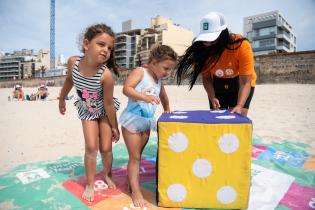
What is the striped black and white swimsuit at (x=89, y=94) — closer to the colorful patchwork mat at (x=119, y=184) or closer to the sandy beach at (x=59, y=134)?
the colorful patchwork mat at (x=119, y=184)

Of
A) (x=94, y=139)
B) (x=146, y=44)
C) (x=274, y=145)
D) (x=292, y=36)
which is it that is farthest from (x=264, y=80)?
(x=292, y=36)

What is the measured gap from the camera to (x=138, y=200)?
232cm

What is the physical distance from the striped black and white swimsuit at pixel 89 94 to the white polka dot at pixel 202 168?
106 cm

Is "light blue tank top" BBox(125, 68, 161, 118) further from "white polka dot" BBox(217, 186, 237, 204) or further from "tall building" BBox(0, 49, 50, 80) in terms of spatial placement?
"tall building" BBox(0, 49, 50, 80)

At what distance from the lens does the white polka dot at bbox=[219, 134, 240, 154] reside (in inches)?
82.6

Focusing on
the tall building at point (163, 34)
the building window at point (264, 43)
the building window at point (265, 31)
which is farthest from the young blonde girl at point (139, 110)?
the building window at point (265, 31)

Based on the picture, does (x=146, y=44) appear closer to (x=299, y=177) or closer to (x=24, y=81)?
(x=24, y=81)

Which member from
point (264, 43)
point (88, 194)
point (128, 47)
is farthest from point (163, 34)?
point (88, 194)

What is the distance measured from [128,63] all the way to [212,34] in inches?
2236

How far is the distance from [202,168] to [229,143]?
30cm

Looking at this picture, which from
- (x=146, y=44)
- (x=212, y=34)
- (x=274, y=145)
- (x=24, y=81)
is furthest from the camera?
(x=146, y=44)

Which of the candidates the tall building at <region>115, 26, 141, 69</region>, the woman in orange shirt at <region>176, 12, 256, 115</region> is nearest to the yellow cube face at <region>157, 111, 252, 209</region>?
the woman in orange shirt at <region>176, 12, 256, 115</region>

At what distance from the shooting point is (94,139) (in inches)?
100.0

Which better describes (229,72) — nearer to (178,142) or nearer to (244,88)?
(244,88)
